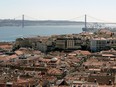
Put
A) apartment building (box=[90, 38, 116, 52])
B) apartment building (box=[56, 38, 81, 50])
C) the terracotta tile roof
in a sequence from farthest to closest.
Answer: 1. apartment building (box=[56, 38, 81, 50])
2. apartment building (box=[90, 38, 116, 52])
3. the terracotta tile roof

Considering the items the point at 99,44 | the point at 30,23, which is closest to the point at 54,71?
the point at 99,44

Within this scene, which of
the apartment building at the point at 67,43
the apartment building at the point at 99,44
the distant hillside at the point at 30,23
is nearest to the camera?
the apartment building at the point at 99,44

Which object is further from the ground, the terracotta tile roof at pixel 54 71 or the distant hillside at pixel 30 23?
the terracotta tile roof at pixel 54 71

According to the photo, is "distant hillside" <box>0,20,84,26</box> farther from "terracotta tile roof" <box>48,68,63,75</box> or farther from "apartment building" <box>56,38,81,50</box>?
"terracotta tile roof" <box>48,68,63,75</box>

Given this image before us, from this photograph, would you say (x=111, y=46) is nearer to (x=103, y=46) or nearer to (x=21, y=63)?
(x=103, y=46)

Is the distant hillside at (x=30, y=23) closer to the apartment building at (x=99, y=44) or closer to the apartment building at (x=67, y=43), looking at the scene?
the apartment building at (x=67, y=43)

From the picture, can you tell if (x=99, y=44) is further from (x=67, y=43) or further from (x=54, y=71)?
(x=54, y=71)

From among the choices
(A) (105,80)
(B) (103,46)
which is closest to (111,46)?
(B) (103,46)

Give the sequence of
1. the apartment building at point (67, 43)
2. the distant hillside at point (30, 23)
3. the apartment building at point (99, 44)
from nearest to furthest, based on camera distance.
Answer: the apartment building at point (99, 44)
the apartment building at point (67, 43)
the distant hillside at point (30, 23)

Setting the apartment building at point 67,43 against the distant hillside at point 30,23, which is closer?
the apartment building at point 67,43

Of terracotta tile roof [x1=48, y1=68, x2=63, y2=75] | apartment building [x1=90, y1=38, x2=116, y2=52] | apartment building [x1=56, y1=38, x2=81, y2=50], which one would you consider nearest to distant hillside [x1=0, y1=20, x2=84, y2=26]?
apartment building [x1=56, y1=38, x2=81, y2=50]

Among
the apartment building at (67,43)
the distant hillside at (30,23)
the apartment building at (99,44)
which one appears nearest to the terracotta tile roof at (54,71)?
the apartment building at (99,44)
